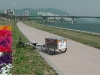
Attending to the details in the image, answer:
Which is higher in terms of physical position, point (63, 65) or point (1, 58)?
point (1, 58)

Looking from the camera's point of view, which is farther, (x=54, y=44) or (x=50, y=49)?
(x=50, y=49)

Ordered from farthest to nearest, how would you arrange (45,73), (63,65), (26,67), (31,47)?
(31,47) < (63,65) < (26,67) < (45,73)

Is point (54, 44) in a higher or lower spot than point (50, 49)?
higher

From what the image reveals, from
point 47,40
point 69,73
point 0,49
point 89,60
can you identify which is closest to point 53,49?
point 47,40

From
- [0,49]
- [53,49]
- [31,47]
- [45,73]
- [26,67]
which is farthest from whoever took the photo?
[31,47]

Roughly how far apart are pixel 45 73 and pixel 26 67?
1.09 m

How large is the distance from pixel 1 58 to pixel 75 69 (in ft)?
9.41

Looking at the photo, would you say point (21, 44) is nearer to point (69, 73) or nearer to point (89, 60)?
point (89, 60)

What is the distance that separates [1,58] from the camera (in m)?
8.60

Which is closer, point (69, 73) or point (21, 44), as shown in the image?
point (69, 73)

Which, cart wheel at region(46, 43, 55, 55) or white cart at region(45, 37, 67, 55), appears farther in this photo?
cart wheel at region(46, 43, 55, 55)

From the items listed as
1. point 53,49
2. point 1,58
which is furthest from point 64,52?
point 1,58

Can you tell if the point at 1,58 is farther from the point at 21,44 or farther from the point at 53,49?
the point at 21,44

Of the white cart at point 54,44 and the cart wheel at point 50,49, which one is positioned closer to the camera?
the white cart at point 54,44
